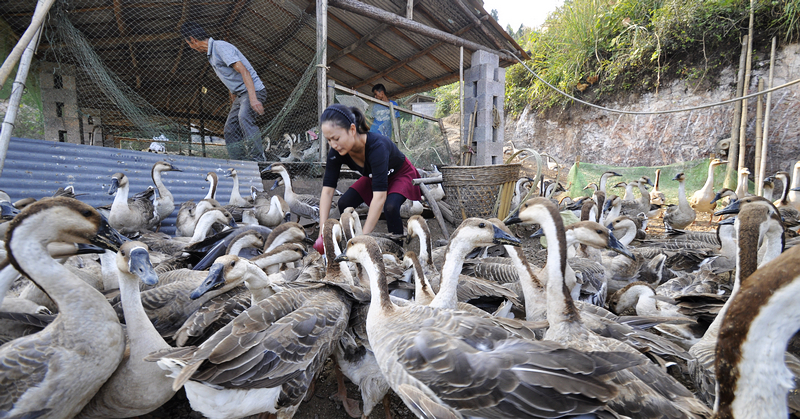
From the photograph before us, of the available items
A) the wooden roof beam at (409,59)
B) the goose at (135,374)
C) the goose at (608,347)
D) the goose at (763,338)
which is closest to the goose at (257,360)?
the goose at (135,374)

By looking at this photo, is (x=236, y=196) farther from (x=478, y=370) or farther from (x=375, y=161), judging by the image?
(x=478, y=370)

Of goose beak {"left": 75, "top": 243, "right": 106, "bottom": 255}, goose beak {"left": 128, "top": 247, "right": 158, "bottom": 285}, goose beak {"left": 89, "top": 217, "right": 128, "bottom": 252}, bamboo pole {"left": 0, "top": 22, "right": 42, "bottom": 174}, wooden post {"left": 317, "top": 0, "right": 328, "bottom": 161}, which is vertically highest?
wooden post {"left": 317, "top": 0, "right": 328, "bottom": 161}

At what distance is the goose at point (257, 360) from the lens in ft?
5.78

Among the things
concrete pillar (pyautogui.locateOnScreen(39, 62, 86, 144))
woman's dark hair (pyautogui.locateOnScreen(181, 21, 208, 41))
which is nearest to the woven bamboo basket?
woman's dark hair (pyautogui.locateOnScreen(181, 21, 208, 41))

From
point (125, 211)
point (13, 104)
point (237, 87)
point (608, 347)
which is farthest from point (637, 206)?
point (13, 104)

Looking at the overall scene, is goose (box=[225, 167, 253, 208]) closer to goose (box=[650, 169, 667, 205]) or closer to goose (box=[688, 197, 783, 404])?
goose (box=[688, 197, 783, 404])

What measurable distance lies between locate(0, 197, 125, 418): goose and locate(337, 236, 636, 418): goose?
1.48 m

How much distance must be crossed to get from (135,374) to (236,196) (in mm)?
5020

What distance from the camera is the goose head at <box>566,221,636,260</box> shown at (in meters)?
3.11

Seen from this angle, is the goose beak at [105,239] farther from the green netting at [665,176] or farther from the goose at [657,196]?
the goose at [657,196]

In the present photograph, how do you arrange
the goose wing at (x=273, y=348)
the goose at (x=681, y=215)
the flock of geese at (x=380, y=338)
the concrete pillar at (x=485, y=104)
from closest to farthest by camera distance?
the flock of geese at (x=380, y=338) → the goose wing at (x=273, y=348) → the goose at (x=681, y=215) → the concrete pillar at (x=485, y=104)

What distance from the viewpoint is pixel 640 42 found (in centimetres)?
1249

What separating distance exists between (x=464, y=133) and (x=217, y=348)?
8.89 metres

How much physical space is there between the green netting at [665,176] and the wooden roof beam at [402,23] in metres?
5.25
